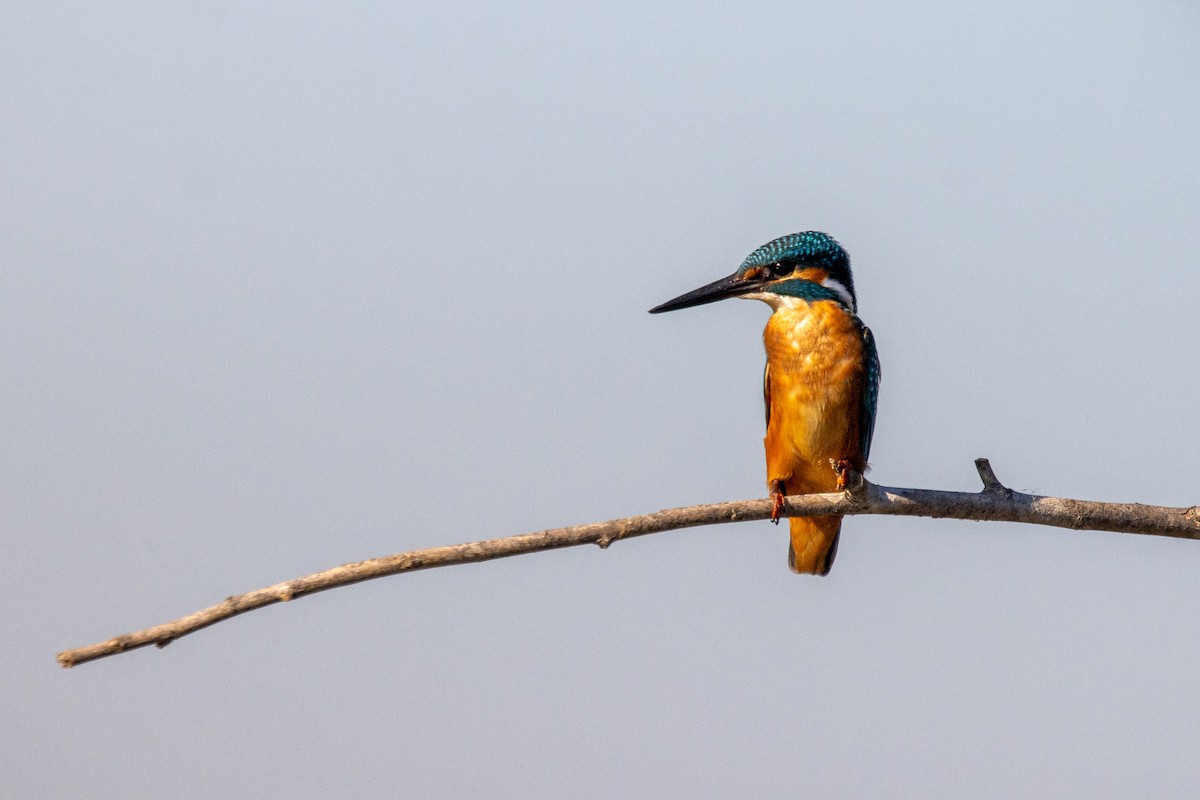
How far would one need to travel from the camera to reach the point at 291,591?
1.96 m

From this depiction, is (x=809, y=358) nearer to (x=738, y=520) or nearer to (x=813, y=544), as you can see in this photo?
(x=813, y=544)

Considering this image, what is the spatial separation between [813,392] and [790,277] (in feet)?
1.37

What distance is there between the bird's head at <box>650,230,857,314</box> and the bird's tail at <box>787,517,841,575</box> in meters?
0.71

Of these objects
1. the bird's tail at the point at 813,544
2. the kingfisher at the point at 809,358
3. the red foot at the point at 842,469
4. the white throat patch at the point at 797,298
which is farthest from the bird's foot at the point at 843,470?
the bird's tail at the point at 813,544

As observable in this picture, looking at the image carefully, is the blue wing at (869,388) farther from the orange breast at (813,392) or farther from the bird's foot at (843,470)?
the bird's foot at (843,470)

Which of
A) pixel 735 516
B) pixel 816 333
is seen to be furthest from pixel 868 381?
pixel 735 516

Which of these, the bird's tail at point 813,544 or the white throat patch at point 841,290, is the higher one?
the white throat patch at point 841,290

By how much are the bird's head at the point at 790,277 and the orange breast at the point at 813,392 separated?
0.06m

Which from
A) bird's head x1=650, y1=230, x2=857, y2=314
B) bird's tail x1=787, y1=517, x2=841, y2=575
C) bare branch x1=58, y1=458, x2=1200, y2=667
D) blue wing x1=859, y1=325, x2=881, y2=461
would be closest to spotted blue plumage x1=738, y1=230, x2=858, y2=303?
bird's head x1=650, y1=230, x2=857, y2=314

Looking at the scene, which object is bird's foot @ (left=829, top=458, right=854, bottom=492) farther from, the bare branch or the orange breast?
the orange breast

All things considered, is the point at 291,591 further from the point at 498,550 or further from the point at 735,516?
the point at 735,516

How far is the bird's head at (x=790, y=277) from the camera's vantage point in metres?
3.46

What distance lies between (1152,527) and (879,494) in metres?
0.62

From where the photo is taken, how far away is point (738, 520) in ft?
7.79
